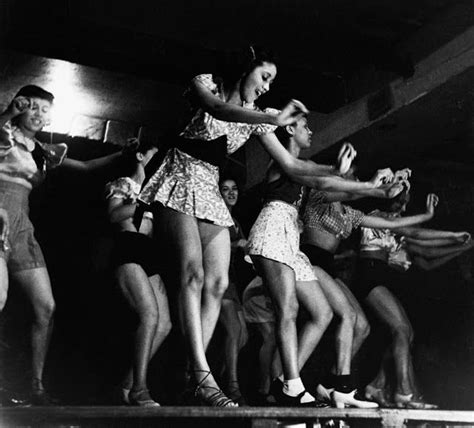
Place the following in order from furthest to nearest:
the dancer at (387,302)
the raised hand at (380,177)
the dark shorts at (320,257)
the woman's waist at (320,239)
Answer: the dancer at (387,302), the woman's waist at (320,239), the dark shorts at (320,257), the raised hand at (380,177)

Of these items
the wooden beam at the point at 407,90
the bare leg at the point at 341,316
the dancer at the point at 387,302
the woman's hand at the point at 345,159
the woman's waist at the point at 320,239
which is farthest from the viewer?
the dancer at the point at 387,302

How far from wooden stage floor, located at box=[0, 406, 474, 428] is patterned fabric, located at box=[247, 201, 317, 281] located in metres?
0.80

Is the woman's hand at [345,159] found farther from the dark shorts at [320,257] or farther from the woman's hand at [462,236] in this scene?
the woman's hand at [462,236]

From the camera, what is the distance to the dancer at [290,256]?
11.0 feet

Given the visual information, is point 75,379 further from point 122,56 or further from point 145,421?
point 122,56

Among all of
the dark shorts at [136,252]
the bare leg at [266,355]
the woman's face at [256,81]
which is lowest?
the bare leg at [266,355]

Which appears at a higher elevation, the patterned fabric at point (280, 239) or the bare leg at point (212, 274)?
the patterned fabric at point (280, 239)

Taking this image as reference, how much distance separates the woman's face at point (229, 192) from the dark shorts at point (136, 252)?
1051 mm

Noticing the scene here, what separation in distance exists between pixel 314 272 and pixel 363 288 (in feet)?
2.97

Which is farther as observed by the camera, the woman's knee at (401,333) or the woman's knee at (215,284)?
the woman's knee at (401,333)

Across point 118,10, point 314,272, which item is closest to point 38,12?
point 118,10

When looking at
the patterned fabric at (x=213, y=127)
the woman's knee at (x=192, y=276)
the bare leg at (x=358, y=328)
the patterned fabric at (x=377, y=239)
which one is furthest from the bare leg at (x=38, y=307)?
the patterned fabric at (x=377, y=239)

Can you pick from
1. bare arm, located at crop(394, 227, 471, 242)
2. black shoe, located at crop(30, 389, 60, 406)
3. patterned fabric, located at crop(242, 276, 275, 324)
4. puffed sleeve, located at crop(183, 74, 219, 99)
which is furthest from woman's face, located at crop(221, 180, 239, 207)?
black shoe, located at crop(30, 389, 60, 406)

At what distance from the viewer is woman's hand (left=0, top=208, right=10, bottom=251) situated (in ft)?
10.8
